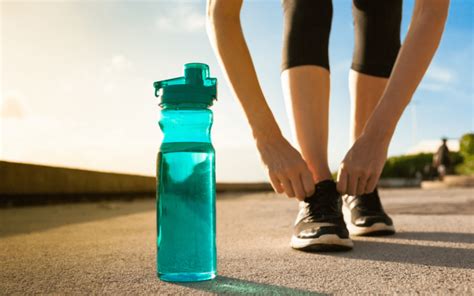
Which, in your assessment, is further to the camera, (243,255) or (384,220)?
(384,220)

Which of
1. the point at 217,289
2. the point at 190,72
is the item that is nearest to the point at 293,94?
the point at 190,72

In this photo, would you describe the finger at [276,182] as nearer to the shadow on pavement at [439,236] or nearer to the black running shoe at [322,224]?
the black running shoe at [322,224]

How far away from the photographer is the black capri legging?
206 centimetres

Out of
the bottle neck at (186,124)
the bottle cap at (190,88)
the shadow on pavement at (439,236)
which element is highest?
the bottle cap at (190,88)

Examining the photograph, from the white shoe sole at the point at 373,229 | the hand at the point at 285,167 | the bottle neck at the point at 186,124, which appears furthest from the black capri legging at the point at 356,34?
the bottle neck at the point at 186,124

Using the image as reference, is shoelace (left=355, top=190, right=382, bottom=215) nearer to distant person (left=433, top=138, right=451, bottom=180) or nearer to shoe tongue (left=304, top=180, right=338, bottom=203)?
shoe tongue (left=304, top=180, right=338, bottom=203)

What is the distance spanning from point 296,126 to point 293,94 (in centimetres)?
13

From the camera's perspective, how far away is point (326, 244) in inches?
68.5

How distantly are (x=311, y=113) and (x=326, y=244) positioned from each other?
0.54 meters

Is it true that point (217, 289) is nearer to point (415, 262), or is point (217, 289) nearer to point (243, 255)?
point (243, 255)

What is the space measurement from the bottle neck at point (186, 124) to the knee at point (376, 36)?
3.96ft

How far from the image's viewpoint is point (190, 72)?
4.46ft

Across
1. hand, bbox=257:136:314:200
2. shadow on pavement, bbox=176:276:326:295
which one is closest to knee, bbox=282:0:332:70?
hand, bbox=257:136:314:200

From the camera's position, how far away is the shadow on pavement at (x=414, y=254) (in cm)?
157
